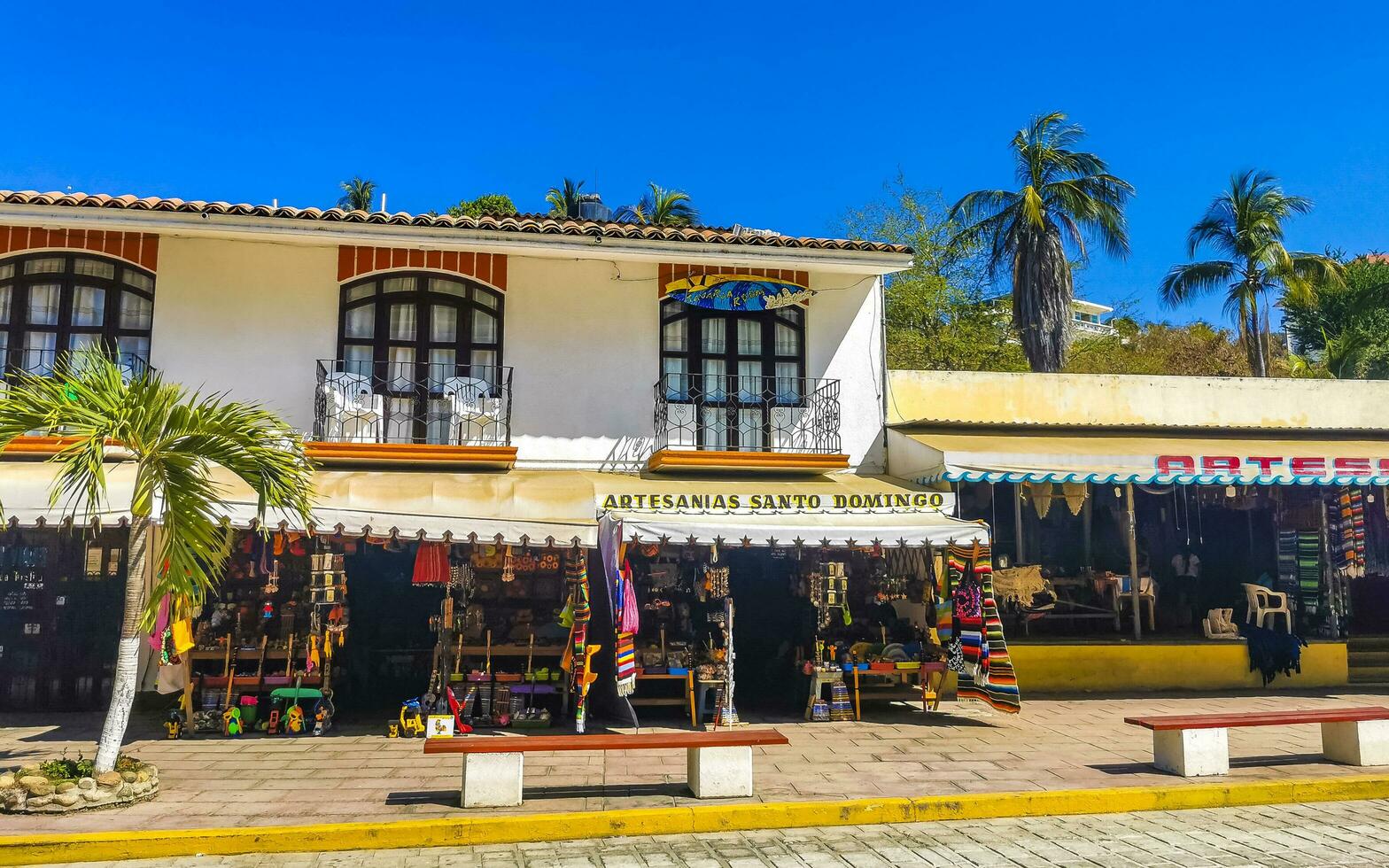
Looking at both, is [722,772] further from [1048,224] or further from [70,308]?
[1048,224]

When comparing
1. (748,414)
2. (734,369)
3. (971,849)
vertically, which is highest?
(734,369)

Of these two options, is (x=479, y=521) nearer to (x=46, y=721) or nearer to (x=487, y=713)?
(x=487, y=713)

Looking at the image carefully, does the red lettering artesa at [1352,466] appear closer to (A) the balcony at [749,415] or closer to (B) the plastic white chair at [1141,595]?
(B) the plastic white chair at [1141,595]

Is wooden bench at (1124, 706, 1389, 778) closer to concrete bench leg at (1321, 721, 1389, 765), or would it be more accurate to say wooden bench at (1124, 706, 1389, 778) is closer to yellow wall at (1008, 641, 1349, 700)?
concrete bench leg at (1321, 721, 1389, 765)

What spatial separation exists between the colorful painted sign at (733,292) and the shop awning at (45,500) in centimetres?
712

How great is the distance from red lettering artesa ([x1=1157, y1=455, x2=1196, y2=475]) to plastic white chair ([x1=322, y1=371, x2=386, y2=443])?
10216 mm

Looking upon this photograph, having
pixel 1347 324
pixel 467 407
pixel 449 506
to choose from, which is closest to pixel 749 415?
pixel 467 407

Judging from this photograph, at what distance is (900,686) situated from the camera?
1226cm

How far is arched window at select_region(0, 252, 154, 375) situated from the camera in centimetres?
1265

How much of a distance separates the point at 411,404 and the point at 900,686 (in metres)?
7.33

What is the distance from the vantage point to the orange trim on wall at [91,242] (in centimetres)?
1256

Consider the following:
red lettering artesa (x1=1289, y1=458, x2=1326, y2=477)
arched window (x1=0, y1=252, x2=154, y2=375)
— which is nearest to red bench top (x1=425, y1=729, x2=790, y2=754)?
arched window (x1=0, y1=252, x2=154, y2=375)

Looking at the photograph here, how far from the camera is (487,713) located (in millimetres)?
11219

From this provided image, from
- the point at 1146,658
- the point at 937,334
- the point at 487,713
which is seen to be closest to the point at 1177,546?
the point at 1146,658
